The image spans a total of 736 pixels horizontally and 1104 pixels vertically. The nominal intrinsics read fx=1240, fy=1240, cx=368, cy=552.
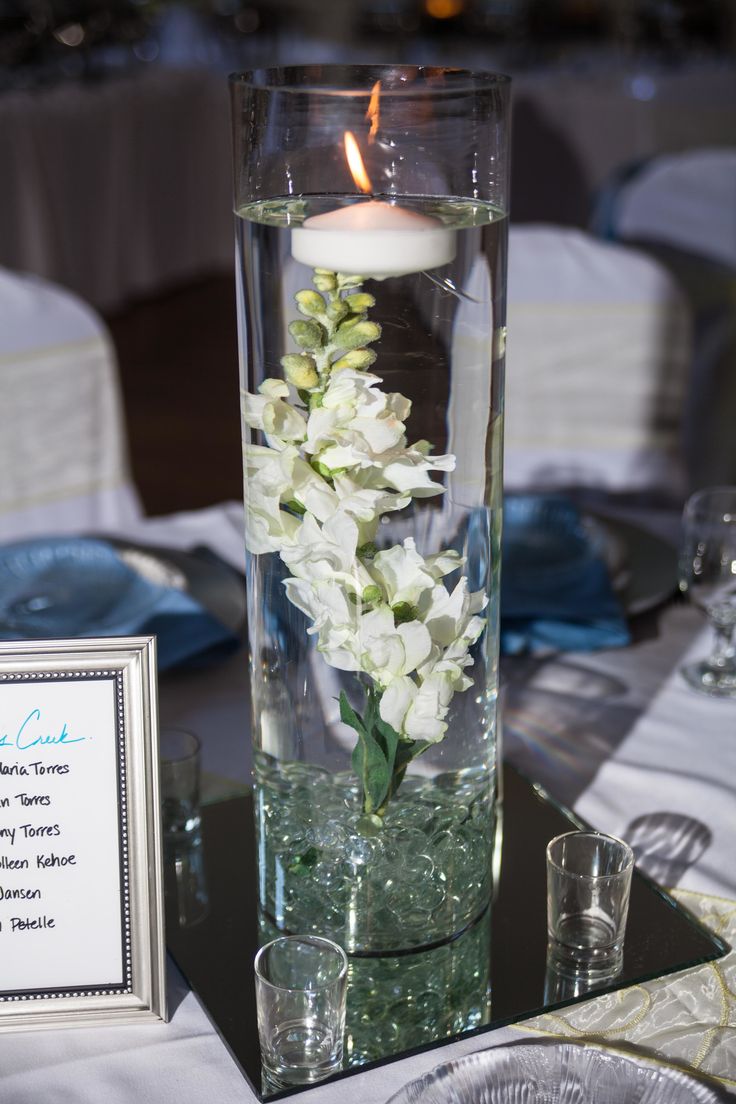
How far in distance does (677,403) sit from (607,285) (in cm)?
23

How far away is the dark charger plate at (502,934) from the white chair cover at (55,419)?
3.75 ft

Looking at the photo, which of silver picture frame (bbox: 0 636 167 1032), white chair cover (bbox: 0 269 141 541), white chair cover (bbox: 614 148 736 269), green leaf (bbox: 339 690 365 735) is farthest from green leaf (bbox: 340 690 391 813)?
white chair cover (bbox: 614 148 736 269)

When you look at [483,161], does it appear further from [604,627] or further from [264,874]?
[604,627]

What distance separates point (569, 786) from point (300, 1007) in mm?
349

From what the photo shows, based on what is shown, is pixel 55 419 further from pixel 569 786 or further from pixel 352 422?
pixel 352 422

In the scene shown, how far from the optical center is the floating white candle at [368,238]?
1.96 feet

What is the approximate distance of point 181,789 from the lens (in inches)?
32.9

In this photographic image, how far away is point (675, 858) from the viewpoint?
A: 0.83 meters

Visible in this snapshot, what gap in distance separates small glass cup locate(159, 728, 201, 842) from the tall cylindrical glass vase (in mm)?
125

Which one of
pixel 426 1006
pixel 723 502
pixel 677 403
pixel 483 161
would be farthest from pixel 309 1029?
pixel 677 403

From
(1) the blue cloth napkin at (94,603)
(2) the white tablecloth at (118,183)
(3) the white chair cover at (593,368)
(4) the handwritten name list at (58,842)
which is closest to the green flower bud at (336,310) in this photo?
(4) the handwritten name list at (58,842)

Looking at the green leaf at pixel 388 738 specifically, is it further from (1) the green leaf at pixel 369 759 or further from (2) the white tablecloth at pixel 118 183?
(2) the white tablecloth at pixel 118 183

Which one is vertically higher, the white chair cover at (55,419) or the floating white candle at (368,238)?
the floating white candle at (368,238)

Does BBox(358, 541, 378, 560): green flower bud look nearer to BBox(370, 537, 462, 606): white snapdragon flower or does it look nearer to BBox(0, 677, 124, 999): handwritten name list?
BBox(370, 537, 462, 606): white snapdragon flower
